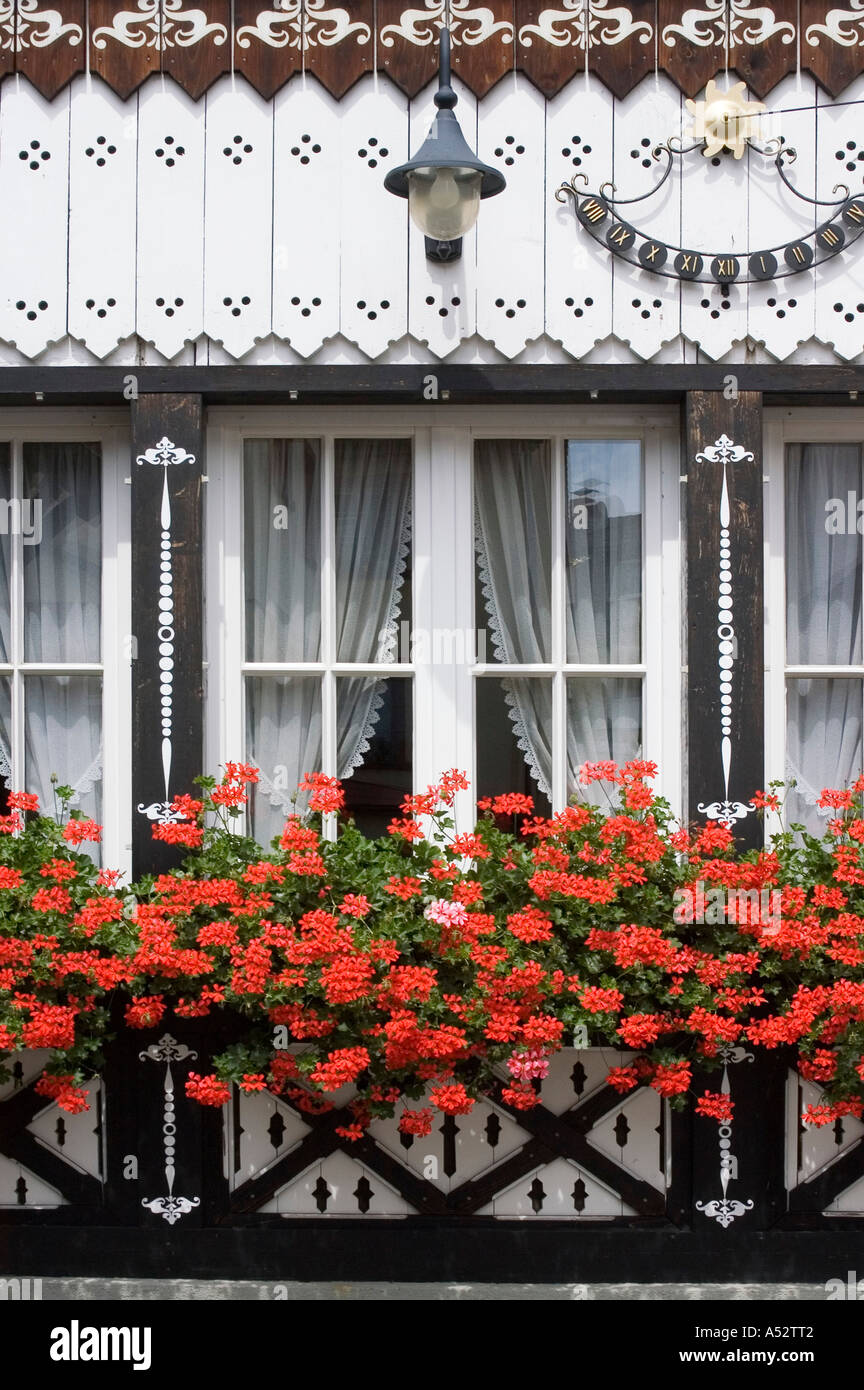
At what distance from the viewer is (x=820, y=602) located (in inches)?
191

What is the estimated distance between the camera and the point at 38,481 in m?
4.89

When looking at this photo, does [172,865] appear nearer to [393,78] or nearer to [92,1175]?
[92,1175]

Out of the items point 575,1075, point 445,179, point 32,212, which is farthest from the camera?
point 32,212

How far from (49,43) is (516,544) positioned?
2.29 metres

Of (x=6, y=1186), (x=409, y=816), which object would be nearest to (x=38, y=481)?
(x=409, y=816)

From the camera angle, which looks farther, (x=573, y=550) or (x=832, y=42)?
(x=573, y=550)

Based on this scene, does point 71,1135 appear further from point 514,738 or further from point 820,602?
point 820,602

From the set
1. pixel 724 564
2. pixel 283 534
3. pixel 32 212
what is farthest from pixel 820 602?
pixel 32 212

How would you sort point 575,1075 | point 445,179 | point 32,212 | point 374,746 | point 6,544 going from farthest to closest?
point 6,544, point 374,746, point 32,212, point 575,1075, point 445,179

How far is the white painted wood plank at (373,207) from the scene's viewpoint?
15.2 ft

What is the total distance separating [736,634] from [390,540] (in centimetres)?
122

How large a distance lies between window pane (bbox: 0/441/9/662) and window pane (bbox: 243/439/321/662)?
83cm

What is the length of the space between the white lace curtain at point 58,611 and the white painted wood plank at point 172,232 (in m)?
0.55

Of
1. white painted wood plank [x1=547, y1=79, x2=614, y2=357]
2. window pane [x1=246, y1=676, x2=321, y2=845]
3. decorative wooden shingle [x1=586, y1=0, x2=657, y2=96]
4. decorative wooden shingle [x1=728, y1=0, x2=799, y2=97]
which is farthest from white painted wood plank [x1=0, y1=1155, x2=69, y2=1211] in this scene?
decorative wooden shingle [x1=728, y1=0, x2=799, y2=97]
